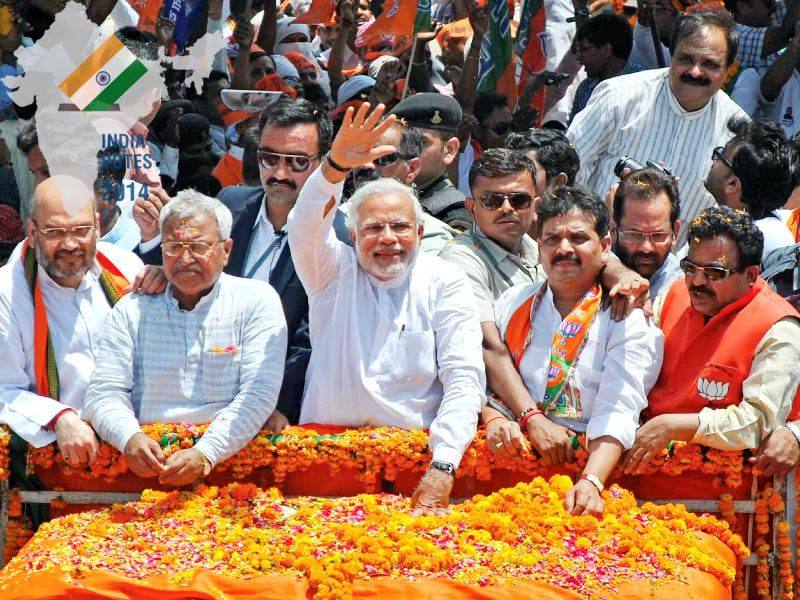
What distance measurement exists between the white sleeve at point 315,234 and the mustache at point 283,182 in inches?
28.4

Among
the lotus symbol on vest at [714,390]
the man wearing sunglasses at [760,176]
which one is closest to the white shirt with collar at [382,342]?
the lotus symbol on vest at [714,390]

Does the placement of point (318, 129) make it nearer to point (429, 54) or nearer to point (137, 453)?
point (137, 453)

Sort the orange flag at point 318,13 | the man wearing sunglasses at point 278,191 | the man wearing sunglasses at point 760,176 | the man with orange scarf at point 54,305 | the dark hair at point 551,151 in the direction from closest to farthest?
the man with orange scarf at point 54,305, the man wearing sunglasses at point 278,191, the man wearing sunglasses at point 760,176, the dark hair at point 551,151, the orange flag at point 318,13

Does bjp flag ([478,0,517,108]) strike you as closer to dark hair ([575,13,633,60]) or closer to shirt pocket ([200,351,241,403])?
dark hair ([575,13,633,60])

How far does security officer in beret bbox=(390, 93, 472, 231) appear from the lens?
6.61 meters

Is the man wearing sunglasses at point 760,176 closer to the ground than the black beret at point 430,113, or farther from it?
closer to the ground

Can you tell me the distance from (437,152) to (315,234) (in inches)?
74.8

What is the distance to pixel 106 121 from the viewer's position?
7316 millimetres

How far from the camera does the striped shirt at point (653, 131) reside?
6840 mm

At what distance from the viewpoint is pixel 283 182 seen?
19.1 feet

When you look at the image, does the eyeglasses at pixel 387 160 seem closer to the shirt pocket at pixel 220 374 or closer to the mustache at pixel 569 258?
the mustache at pixel 569 258

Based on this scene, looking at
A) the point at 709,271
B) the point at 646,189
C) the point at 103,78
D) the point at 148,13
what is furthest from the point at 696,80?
the point at 148,13

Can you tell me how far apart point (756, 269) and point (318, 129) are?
7.23ft

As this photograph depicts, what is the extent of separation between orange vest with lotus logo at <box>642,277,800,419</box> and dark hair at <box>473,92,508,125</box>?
3350mm
